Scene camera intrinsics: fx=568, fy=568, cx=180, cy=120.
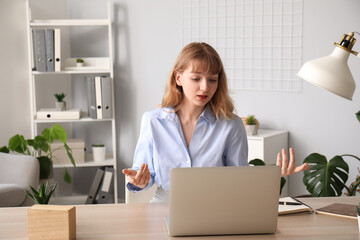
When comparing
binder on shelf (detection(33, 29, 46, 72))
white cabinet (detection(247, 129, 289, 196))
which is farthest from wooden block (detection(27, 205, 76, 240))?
binder on shelf (detection(33, 29, 46, 72))

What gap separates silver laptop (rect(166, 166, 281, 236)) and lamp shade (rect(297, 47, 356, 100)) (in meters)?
0.31

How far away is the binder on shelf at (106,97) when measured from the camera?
456 centimetres

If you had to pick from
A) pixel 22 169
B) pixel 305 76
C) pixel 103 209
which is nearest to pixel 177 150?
pixel 103 209

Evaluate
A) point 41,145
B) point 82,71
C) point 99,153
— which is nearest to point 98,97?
point 82,71

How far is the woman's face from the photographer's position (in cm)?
235

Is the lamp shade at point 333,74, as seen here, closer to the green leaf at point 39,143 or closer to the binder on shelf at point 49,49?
the green leaf at point 39,143

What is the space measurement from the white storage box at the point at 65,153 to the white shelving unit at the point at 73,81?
47mm

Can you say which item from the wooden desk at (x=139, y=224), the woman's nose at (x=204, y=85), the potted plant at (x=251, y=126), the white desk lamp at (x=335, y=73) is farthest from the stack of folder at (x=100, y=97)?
the white desk lamp at (x=335, y=73)

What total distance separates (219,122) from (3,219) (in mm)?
1013

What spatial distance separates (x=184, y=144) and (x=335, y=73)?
3.12 feet

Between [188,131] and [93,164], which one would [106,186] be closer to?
[93,164]

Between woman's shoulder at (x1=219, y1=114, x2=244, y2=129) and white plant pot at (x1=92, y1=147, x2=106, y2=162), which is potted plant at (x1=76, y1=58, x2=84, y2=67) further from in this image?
woman's shoulder at (x1=219, y1=114, x2=244, y2=129)

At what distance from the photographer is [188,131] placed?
255 centimetres

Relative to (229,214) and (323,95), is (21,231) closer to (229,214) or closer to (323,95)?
(229,214)
